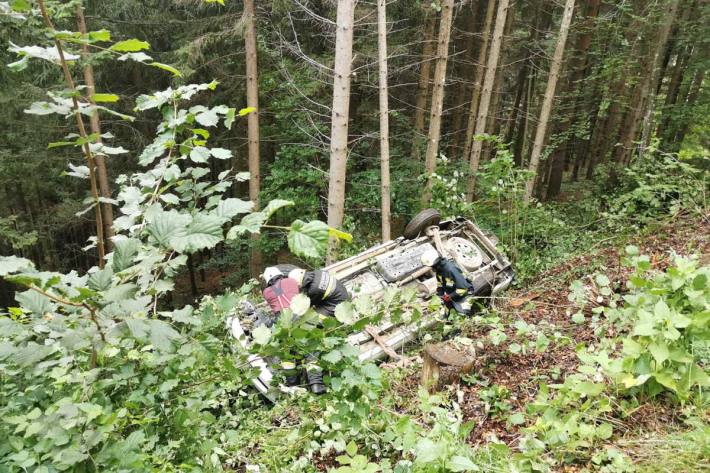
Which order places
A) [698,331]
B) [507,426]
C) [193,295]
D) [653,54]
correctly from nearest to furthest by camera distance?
[698,331], [507,426], [653,54], [193,295]

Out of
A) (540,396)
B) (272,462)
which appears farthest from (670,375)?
(272,462)

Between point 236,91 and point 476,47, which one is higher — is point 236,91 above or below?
below

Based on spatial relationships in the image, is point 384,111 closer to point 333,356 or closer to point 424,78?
point 424,78

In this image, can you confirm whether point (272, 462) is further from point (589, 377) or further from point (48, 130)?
point (48, 130)

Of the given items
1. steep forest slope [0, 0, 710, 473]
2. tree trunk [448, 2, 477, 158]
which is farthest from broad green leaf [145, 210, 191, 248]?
tree trunk [448, 2, 477, 158]

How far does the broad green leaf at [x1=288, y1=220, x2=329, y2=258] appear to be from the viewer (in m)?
1.44

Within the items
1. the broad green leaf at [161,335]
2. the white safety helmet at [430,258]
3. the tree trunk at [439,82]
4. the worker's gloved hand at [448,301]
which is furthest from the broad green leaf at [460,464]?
the tree trunk at [439,82]

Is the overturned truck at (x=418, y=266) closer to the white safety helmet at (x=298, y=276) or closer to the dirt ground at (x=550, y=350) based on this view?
the dirt ground at (x=550, y=350)

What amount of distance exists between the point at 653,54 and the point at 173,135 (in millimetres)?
13549

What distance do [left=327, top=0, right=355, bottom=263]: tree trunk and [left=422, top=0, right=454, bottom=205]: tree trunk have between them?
217 cm

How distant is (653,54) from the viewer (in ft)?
36.8

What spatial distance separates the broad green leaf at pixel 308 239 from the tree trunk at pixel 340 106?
645 cm

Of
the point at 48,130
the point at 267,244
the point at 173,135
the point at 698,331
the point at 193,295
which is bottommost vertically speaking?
the point at 193,295

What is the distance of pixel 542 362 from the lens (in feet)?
12.8
